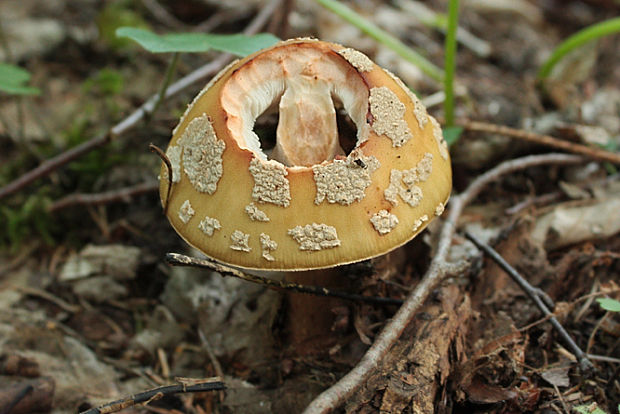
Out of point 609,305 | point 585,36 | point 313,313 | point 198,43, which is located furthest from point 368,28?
point 609,305

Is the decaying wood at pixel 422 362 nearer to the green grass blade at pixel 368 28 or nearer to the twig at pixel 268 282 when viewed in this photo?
the twig at pixel 268 282

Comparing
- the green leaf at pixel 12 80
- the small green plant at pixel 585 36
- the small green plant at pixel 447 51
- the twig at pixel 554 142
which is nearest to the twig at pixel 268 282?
the small green plant at pixel 447 51

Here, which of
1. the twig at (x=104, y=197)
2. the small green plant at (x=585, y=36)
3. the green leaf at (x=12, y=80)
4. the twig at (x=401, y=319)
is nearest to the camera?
the twig at (x=401, y=319)

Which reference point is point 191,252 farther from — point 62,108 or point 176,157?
point 62,108

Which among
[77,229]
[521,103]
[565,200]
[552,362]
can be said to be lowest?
[77,229]

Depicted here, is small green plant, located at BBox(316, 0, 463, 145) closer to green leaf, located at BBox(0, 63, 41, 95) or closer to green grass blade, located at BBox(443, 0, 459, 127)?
green grass blade, located at BBox(443, 0, 459, 127)

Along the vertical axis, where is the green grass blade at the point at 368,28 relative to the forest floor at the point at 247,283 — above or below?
above

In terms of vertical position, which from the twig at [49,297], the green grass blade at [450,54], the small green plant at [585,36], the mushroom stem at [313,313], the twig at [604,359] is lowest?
the twig at [49,297]

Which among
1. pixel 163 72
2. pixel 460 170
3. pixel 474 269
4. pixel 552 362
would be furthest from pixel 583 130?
pixel 163 72
